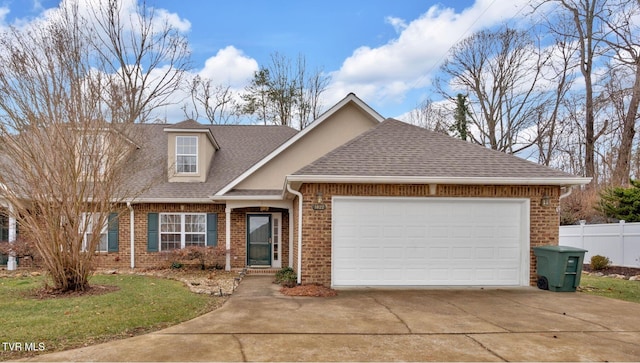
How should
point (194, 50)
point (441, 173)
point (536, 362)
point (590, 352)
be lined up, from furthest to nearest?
point (194, 50) → point (441, 173) → point (590, 352) → point (536, 362)

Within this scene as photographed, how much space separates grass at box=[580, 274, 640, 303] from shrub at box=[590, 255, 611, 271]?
180 cm

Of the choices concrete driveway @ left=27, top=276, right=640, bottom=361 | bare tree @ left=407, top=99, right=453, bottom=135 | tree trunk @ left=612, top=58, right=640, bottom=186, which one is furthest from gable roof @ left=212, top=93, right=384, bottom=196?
bare tree @ left=407, top=99, right=453, bottom=135

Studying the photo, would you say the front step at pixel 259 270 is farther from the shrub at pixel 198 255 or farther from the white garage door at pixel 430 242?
the white garage door at pixel 430 242

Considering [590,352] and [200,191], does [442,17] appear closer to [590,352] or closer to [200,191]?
[200,191]

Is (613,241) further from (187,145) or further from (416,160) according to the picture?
(187,145)

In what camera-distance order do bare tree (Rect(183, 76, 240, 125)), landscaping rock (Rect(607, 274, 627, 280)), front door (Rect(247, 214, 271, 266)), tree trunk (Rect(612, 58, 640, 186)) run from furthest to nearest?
bare tree (Rect(183, 76, 240, 125)) → tree trunk (Rect(612, 58, 640, 186)) → front door (Rect(247, 214, 271, 266)) → landscaping rock (Rect(607, 274, 627, 280))

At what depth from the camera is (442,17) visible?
16094 millimetres

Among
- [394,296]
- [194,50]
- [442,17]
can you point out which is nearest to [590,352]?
[394,296]

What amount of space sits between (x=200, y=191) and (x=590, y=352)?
12.5m

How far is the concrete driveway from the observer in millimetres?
5047

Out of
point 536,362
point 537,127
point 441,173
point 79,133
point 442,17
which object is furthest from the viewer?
point 537,127

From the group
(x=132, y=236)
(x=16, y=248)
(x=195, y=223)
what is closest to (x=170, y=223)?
(x=195, y=223)

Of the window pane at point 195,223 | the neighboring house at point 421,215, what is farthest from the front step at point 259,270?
the neighboring house at point 421,215

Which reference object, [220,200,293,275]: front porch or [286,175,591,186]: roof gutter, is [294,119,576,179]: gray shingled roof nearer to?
[286,175,591,186]: roof gutter
